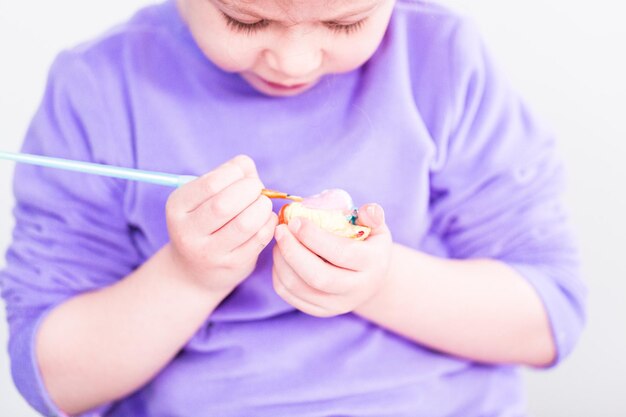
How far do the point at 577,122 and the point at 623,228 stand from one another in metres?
0.13

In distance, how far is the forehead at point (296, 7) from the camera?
48 centimetres

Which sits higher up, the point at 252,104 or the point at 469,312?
the point at 252,104

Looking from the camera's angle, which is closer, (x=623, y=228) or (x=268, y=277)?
(x=268, y=277)

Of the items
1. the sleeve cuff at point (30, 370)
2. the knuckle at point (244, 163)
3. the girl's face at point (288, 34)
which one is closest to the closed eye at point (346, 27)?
the girl's face at point (288, 34)

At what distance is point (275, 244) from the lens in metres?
0.61

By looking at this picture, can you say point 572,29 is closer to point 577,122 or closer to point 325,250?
point 577,122

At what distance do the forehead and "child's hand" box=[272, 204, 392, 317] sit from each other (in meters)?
0.13

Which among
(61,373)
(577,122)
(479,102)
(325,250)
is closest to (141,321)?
(61,373)

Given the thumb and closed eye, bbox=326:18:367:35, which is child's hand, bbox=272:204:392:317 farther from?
closed eye, bbox=326:18:367:35

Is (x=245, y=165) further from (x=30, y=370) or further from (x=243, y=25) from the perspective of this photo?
(x=30, y=370)

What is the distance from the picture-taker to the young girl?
2.04ft

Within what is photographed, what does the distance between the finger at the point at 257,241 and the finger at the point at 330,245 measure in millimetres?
18

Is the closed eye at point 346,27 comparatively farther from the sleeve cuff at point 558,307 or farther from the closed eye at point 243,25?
the sleeve cuff at point 558,307

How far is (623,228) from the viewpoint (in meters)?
0.85
